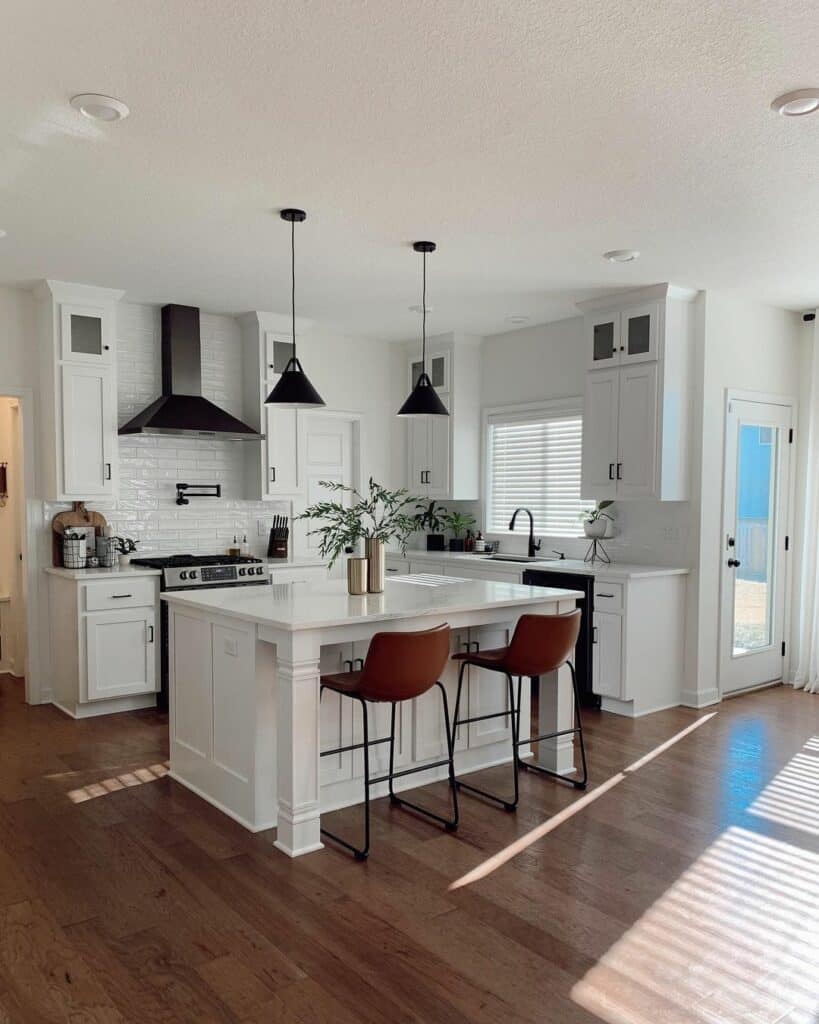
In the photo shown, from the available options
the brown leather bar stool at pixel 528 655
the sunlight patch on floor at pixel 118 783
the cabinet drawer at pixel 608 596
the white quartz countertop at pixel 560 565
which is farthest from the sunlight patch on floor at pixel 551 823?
the sunlight patch on floor at pixel 118 783

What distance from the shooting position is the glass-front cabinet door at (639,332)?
5484mm

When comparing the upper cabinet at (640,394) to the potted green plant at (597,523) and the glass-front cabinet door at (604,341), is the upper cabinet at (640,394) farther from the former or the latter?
the potted green plant at (597,523)

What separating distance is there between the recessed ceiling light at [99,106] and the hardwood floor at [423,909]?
2813 millimetres

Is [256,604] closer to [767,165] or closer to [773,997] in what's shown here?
[773,997]

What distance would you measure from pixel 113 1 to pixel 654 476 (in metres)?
4.17

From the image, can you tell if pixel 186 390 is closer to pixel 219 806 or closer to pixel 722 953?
pixel 219 806

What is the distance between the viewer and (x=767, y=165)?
11.1ft

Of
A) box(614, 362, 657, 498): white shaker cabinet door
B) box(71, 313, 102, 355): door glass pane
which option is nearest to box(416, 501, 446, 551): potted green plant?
box(614, 362, 657, 498): white shaker cabinet door

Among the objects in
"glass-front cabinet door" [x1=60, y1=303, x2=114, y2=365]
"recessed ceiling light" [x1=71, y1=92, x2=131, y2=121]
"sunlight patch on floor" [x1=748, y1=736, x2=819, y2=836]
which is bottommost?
"sunlight patch on floor" [x1=748, y1=736, x2=819, y2=836]

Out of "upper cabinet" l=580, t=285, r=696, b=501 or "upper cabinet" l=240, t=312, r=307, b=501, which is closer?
"upper cabinet" l=580, t=285, r=696, b=501

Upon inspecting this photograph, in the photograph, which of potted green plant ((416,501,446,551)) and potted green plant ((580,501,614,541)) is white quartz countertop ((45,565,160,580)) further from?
potted green plant ((580,501,614,541))

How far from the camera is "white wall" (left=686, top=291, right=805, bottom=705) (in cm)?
561

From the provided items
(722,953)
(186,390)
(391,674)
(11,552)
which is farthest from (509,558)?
(722,953)

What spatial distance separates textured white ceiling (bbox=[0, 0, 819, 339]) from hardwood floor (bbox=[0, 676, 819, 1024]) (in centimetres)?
282
